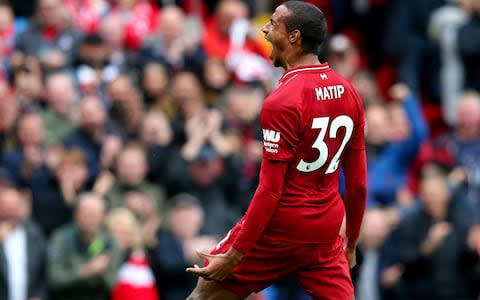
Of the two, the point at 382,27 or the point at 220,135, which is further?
the point at 382,27

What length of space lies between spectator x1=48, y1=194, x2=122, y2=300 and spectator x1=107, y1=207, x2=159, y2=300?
0.11 m

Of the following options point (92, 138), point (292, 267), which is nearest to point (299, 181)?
point (292, 267)

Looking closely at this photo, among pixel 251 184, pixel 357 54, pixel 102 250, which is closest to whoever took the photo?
pixel 102 250

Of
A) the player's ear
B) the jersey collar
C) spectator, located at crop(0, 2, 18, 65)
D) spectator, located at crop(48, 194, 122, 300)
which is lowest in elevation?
spectator, located at crop(48, 194, 122, 300)

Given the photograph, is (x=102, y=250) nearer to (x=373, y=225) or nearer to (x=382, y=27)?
(x=373, y=225)

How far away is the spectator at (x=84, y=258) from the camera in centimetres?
1149

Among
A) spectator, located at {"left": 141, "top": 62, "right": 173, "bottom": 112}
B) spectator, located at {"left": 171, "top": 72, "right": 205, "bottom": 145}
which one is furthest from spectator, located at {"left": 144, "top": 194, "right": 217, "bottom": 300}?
spectator, located at {"left": 141, "top": 62, "right": 173, "bottom": 112}

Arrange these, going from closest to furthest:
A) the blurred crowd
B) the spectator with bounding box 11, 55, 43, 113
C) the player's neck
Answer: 1. the player's neck
2. the blurred crowd
3. the spectator with bounding box 11, 55, 43, 113

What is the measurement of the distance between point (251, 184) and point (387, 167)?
1.67 m

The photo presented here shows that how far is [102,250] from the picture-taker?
11.6m

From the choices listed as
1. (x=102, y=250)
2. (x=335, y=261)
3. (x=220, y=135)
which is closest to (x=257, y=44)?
(x=220, y=135)

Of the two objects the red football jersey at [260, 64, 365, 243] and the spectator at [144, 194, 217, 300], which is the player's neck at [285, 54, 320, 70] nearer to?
the red football jersey at [260, 64, 365, 243]

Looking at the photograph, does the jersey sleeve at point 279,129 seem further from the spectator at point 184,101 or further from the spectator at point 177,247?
the spectator at point 184,101

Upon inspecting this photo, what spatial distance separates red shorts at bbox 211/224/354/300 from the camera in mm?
7648
